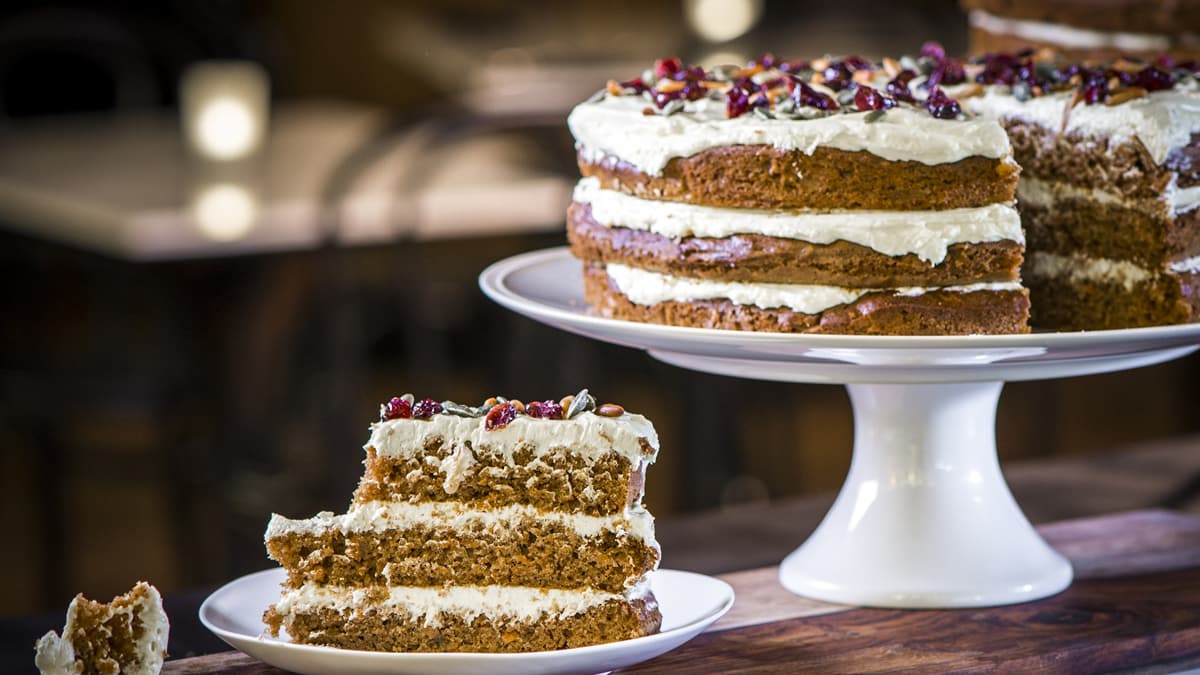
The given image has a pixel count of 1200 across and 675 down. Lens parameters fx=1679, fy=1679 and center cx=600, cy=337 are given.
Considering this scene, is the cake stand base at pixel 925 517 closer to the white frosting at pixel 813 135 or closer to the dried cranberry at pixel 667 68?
the white frosting at pixel 813 135

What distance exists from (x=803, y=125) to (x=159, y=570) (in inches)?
127

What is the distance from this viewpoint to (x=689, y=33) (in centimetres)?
612

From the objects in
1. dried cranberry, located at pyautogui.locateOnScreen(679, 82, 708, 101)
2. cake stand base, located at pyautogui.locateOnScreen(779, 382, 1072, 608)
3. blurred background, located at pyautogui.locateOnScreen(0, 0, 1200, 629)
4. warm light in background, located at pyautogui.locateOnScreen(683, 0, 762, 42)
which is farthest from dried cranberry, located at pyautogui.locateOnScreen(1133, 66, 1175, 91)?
warm light in background, located at pyautogui.locateOnScreen(683, 0, 762, 42)

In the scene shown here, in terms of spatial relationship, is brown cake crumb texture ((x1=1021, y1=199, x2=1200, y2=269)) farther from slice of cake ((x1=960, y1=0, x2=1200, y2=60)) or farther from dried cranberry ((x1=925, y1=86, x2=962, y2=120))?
slice of cake ((x1=960, y1=0, x2=1200, y2=60))

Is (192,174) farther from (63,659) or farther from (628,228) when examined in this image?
(63,659)

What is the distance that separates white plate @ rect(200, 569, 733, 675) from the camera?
131 centimetres

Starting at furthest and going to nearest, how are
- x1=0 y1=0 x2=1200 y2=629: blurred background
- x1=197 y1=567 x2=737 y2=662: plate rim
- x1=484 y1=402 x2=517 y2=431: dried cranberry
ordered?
x1=0 y1=0 x2=1200 y2=629: blurred background → x1=484 y1=402 x2=517 y2=431: dried cranberry → x1=197 y1=567 x2=737 y2=662: plate rim

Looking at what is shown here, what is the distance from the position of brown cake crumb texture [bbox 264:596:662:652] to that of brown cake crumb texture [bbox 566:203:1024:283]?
379 millimetres

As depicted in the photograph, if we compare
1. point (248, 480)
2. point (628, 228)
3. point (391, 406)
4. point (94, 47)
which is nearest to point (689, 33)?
point (94, 47)

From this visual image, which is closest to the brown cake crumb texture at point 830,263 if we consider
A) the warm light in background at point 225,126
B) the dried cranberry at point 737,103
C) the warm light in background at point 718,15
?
the dried cranberry at point 737,103

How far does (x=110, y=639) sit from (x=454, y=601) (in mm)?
284

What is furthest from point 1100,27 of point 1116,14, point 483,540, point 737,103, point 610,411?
point 483,540

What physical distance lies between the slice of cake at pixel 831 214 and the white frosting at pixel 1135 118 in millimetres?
184

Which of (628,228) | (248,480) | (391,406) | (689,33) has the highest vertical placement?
(689,33)
